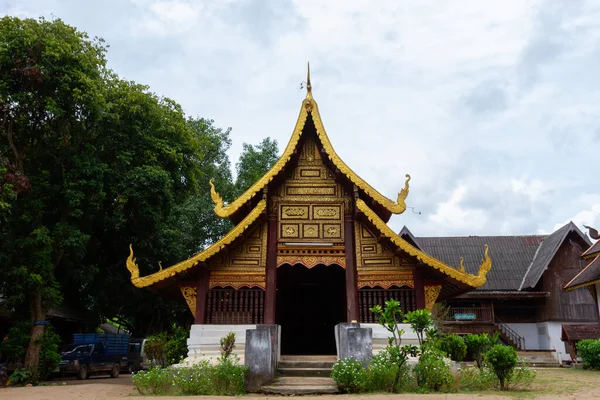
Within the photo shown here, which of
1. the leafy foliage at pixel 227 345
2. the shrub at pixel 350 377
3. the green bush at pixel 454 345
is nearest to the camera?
the shrub at pixel 350 377

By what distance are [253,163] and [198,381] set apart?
23206 millimetres

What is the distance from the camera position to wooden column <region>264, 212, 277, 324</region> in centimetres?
1111

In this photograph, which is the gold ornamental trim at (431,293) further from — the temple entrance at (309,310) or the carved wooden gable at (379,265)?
the temple entrance at (309,310)

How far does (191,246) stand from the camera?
88.7ft

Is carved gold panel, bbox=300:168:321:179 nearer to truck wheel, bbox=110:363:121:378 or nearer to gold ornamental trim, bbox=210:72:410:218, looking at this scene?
gold ornamental trim, bbox=210:72:410:218

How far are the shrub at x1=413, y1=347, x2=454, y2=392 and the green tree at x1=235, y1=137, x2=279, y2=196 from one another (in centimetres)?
2158

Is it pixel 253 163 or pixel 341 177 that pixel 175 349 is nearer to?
pixel 341 177

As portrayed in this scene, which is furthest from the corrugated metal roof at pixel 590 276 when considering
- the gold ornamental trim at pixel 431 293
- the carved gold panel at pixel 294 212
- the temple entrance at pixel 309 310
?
the carved gold panel at pixel 294 212

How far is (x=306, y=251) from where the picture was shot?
1182 centimetres

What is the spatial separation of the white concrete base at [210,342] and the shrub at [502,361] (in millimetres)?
4884

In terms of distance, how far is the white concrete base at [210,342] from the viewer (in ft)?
35.3

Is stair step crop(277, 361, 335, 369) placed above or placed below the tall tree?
below

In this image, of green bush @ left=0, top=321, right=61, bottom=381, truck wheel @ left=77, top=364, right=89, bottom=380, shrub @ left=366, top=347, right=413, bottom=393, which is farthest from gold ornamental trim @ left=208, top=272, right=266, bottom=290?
truck wheel @ left=77, top=364, right=89, bottom=380

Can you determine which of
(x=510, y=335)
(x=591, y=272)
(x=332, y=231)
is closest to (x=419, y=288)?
(x=332, y=231)
